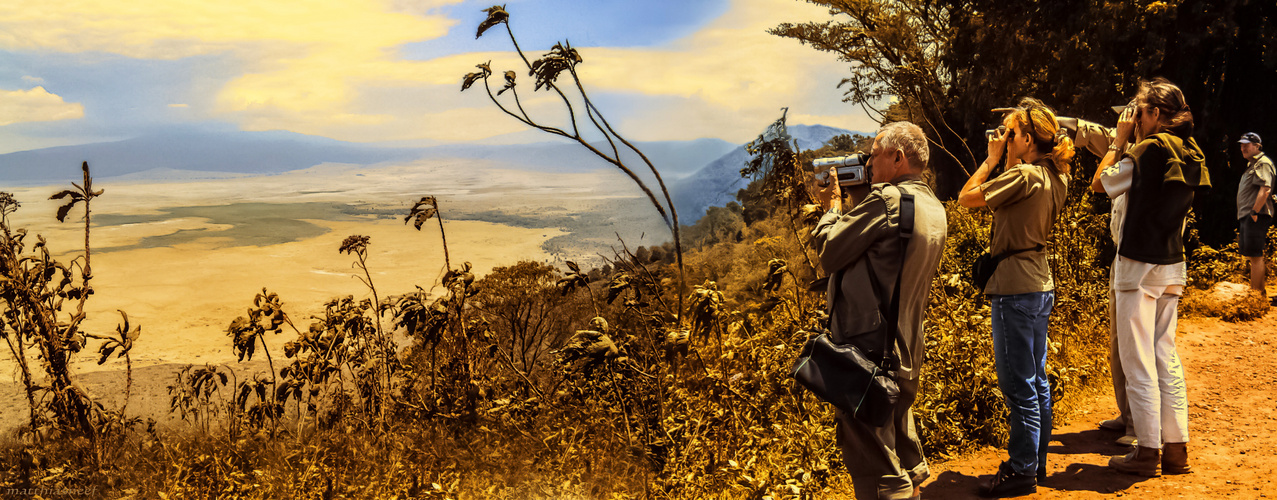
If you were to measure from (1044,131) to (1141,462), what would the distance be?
61.3 inches

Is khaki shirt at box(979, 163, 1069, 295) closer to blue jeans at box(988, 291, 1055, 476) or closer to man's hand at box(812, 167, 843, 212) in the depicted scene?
blue jeans at box(988, 291, 1055, 476)

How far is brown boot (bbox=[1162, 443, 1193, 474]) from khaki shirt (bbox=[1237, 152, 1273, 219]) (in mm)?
5070

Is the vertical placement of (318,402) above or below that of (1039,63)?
below

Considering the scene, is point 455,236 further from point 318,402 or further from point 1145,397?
point 1145,397

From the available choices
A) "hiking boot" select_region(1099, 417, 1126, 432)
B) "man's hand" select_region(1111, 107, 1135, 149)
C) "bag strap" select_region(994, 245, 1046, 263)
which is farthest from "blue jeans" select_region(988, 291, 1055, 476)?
"hiking boot" select_region(1099, 417, 1126, 432)

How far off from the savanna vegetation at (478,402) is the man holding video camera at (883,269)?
59cm

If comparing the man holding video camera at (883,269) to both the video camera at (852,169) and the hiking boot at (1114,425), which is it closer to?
the video camera at (852,169)

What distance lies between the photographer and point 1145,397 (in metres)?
3.14

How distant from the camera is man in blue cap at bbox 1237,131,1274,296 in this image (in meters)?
6.82

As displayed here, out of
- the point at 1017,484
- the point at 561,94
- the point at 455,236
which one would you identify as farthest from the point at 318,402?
the point at 1017,484

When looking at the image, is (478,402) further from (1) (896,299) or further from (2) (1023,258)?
(2) (1023,258)

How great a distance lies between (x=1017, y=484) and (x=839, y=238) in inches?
65.3

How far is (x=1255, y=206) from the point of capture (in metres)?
6.82

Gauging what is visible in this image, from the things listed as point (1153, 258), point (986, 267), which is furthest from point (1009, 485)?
point (1153, 258)
